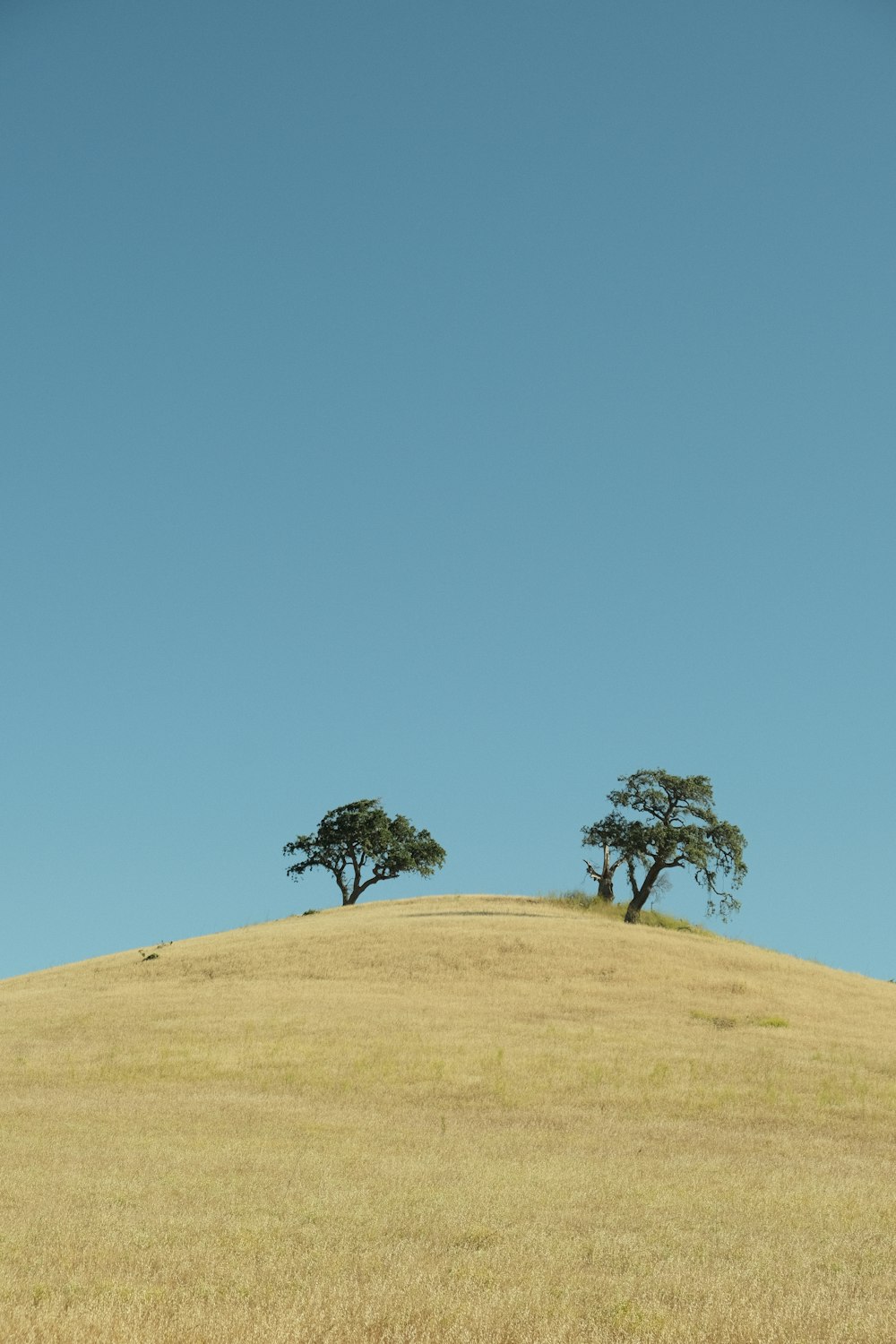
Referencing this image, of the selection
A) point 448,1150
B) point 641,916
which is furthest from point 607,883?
point 448,1150

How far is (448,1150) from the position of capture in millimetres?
22328

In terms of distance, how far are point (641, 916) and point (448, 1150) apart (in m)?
56.2

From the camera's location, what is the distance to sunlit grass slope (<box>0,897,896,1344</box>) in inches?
432

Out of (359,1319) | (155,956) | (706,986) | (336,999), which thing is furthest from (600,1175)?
(155,956)

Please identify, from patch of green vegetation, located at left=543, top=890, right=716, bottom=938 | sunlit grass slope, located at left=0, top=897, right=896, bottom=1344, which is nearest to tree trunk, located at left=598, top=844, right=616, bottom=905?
patch of green vegetation, located at left=543, top=890, right=716, bottom=938

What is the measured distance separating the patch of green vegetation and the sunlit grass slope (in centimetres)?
1953

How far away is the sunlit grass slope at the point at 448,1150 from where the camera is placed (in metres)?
11.0

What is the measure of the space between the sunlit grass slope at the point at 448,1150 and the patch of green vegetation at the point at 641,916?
1953 centimetres

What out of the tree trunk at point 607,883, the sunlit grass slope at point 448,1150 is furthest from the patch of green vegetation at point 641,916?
the sunlit grass slope at point 448,1150

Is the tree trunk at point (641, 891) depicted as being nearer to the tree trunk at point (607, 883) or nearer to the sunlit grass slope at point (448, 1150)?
the tree trunk at point (607, 883)

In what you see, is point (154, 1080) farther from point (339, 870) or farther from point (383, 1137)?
point (339, 870)

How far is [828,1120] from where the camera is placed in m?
28.1

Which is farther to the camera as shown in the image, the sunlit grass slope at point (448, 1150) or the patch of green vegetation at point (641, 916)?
the patch of green vegetation at point (641, 916)

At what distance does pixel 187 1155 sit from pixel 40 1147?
326cm
